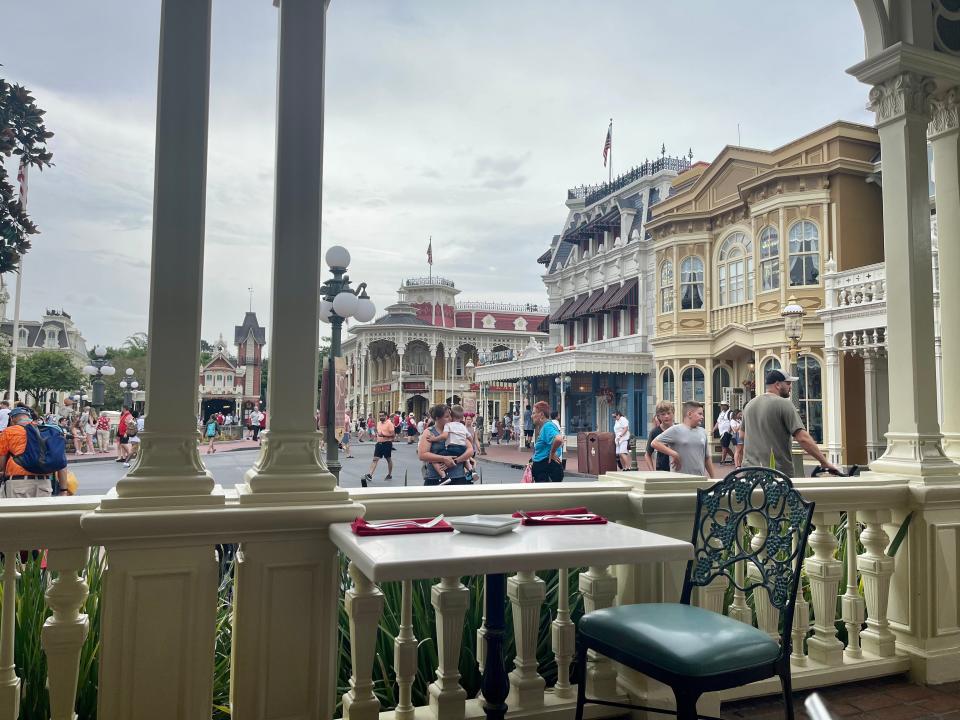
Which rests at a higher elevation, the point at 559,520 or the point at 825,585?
the point at 559,520

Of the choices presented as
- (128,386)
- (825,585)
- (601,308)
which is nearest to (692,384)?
(601,308)

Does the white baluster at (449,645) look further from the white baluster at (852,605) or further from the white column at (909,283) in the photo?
the white column at (909,283)

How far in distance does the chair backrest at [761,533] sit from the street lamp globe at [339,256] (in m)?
7.42

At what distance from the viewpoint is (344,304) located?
935cm

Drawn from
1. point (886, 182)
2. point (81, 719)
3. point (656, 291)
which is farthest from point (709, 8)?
point (656, 291)

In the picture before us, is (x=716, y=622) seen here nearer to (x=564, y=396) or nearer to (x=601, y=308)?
(x=564, y=396)

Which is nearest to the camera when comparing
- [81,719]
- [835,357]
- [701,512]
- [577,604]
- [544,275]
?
[81,719]

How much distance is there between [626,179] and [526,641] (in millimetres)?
31028

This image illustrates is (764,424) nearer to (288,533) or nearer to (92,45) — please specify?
(288,533)

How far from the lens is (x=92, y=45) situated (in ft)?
10.8

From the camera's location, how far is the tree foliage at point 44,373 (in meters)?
40.9

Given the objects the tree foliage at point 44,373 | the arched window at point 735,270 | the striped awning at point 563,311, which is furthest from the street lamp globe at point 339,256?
the tree foliage at point 44,373

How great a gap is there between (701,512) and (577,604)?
2.58 feet

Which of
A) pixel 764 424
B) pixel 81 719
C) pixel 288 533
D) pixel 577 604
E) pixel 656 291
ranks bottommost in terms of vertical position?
pixel 81 719
